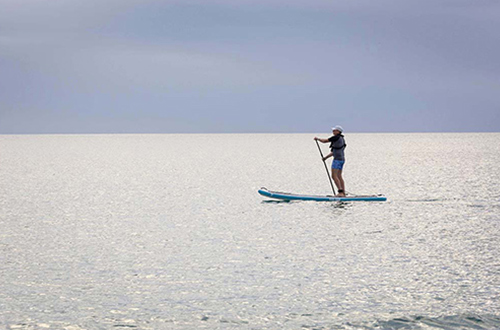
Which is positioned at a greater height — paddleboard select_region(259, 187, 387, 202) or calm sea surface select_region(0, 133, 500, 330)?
paddleboard select_region(259, 187, 387, 202)

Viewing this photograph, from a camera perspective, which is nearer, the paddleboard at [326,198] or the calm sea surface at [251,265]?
the calm sea surface at [251,265]

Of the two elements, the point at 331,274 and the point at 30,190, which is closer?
the point at 331,274

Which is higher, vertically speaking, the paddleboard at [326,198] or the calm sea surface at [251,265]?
the paddleboard at [326,198]

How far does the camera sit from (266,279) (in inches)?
575

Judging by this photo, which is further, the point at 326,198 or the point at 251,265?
the point at 326,198

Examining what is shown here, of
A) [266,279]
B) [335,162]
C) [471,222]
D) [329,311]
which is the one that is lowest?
[329,311]

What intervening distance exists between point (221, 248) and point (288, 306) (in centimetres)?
626

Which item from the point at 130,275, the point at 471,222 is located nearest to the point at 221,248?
the point at 130,275

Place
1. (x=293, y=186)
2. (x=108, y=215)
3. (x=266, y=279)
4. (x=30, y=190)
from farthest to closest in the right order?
1. (x=293, y=186)
2. (x=30, y=190)
3. (x=108, y=215)
4. (x=266, y=279)

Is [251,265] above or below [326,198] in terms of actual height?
below

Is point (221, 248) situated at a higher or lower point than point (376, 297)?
higher

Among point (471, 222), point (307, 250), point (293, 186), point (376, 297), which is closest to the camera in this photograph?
point (376, 297)

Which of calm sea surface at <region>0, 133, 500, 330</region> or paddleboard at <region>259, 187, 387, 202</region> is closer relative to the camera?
calm sea surface at <region>0, 133, 500, 330</region>

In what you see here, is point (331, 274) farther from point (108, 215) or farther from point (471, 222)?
point (108, 215)
